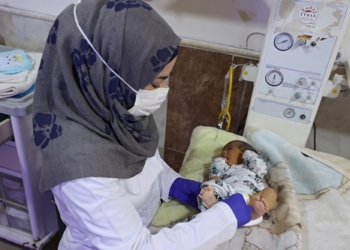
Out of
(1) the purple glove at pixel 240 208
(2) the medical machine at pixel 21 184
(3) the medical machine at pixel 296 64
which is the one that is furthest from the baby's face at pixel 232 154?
(2) the medical machine at pixel 21 184

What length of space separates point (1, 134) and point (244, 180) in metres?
0.81

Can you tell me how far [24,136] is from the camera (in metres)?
1.14

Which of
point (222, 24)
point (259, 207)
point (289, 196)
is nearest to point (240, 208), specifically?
point (259, 207)

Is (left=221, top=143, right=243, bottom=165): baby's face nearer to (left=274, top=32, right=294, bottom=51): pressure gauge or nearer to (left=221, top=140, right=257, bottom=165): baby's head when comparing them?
(left=221, top=140, right=257, bottom=165): baby's head

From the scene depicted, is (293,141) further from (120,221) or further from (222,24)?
(120,221)

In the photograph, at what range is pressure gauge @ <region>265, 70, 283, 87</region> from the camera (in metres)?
1.04

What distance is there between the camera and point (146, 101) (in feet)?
2.55

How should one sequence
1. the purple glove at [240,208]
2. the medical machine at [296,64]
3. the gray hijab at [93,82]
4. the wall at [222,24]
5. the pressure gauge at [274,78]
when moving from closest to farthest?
1. the gray hijab at [93,82]
2. the purple glove at [240,208]
3. the medical machine at [296,64]
4. the pressure gauge at [274,78]
5. the wall at [222,24]

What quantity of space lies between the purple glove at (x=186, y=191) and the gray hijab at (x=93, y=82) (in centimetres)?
28

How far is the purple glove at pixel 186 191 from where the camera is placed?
98cm

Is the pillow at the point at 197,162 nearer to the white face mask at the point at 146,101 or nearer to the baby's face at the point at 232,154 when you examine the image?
the baby's face at the point at 232,154

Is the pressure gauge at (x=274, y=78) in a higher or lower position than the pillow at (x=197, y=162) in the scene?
higher

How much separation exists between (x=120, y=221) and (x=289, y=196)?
48cm

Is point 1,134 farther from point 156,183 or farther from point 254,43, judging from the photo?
point 254,43
